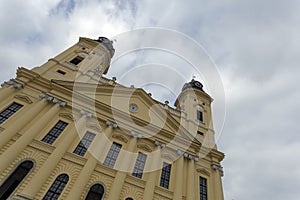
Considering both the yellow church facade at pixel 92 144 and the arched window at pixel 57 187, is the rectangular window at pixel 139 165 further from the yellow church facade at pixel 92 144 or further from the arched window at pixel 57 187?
the arched window at pixel 57 187

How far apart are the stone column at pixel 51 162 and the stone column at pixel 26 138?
1.87 metres

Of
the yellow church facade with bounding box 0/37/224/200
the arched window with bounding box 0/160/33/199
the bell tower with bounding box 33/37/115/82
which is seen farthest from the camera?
the bell tower with bounding box 33/37/115/82

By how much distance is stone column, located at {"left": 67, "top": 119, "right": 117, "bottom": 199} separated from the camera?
1328 cm

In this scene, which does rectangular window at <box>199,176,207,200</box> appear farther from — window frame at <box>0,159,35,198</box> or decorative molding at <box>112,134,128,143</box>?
window frame at <box>0,159,35,198</box>

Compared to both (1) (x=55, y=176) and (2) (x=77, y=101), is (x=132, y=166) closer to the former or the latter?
(1) (x=55, y=176)

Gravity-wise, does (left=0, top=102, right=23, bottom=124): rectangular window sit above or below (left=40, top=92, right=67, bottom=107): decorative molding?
below

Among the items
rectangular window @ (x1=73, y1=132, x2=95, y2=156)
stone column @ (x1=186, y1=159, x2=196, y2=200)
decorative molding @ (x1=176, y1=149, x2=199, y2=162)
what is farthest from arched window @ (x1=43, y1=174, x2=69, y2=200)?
decorative molding @ (x1=176, y1=149, x2=199, y2=162)

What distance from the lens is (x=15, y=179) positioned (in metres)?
13.3

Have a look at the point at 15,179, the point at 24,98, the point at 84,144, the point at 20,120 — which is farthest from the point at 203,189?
the point at 24,98

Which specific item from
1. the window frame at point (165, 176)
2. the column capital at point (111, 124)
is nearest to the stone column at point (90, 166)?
the column capital at point (111, 124)

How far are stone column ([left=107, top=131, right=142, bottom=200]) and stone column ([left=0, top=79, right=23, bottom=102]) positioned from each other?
10.8 m

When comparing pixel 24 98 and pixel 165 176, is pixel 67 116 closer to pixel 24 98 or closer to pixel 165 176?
pixel 24 98

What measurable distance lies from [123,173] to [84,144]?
4193 mm

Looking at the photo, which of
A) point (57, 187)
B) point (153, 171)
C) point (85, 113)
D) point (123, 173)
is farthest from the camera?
point (85, 113)
